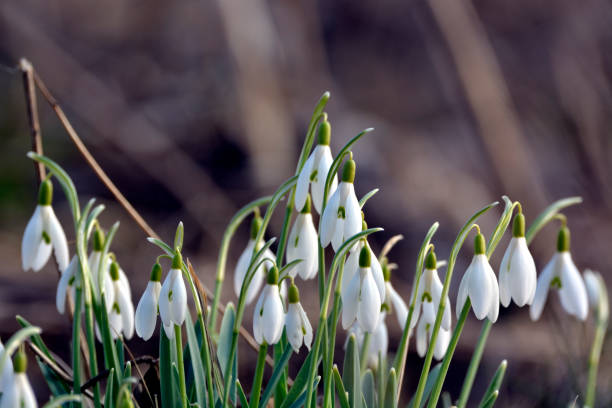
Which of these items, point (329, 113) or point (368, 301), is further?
point (329, 113)

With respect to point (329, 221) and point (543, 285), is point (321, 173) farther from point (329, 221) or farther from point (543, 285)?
point (543, 285)

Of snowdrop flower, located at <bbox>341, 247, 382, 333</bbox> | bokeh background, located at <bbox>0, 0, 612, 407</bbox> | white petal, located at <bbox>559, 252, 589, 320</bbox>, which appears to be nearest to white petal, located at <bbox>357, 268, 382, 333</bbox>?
snowdrop flower, located at <bbox>341, 247, 382, 333</bbox>

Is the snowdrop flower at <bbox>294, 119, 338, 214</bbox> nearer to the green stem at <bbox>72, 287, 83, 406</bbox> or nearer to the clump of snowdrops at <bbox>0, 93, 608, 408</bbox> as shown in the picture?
the clump of snowdrops at <bbox>0, 93, 608, 408</bbox>

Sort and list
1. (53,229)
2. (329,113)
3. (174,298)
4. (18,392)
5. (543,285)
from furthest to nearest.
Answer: (329,113), (543,285), (53,229), (174,298), (18,392)

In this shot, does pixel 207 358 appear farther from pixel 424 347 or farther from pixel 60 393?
pixel 424 347

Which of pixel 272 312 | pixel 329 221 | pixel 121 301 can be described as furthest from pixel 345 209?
pixel 121 301

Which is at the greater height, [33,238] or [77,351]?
[33,238]

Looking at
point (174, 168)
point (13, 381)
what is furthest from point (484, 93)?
point (13, 381)
